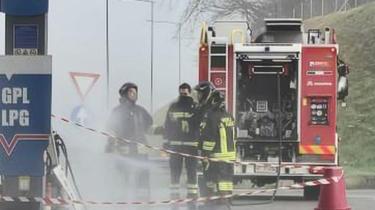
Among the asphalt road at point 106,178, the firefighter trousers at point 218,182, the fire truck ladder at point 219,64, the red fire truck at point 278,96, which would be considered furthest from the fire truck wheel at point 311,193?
the firefighter trousers at point 218,182

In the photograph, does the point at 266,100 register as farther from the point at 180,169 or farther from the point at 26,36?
Result: the point at 26,36

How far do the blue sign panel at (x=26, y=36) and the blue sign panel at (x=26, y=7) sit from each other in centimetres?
12

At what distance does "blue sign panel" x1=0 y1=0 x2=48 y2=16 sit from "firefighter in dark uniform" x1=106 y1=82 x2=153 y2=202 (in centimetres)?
438

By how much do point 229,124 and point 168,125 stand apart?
5.52 ft

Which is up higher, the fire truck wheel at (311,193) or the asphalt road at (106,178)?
the asphalt road at (106,178)

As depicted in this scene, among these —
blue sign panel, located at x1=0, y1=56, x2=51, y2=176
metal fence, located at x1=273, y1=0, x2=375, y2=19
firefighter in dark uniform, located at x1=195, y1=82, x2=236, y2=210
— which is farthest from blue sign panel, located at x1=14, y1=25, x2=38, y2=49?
metal fence, located at x1=273, y1=0, x2=375, y2=19

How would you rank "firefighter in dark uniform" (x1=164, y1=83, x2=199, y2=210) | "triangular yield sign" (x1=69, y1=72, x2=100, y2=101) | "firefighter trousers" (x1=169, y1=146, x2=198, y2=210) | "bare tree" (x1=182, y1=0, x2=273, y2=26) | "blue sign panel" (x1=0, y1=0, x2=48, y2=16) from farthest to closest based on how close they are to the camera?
1. "bare tree" (x1=182, y1=0, x2=273, y2=26)
2. "triangular yield sign" (x1=69, y1=72, x2=100, y2=101)
3. "firefighter in dark uniform" (x1=164, y1=83, x2=199, y2=210)
4. "firefighter trousers" (x1=169, y1=146, x2=198, y2=210)
5. "blue sign panel" (x1=0, y1=0, x2=48, y2=16)

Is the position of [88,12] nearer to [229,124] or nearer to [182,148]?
[182,148]

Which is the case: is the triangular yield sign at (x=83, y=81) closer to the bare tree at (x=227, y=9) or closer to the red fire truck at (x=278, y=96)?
the red fire truck at (x=278, y=96)

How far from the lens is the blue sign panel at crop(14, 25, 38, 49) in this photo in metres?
6.93

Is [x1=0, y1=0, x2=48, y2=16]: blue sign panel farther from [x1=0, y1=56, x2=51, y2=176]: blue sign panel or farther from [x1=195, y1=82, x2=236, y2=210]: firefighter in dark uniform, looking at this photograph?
[x1=195, y1=82, x2=236, y2=210]: firefighter in dark uniform

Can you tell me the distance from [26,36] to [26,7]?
0.85 feet

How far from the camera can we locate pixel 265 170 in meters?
13.3

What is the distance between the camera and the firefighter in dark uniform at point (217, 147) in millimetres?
9422
